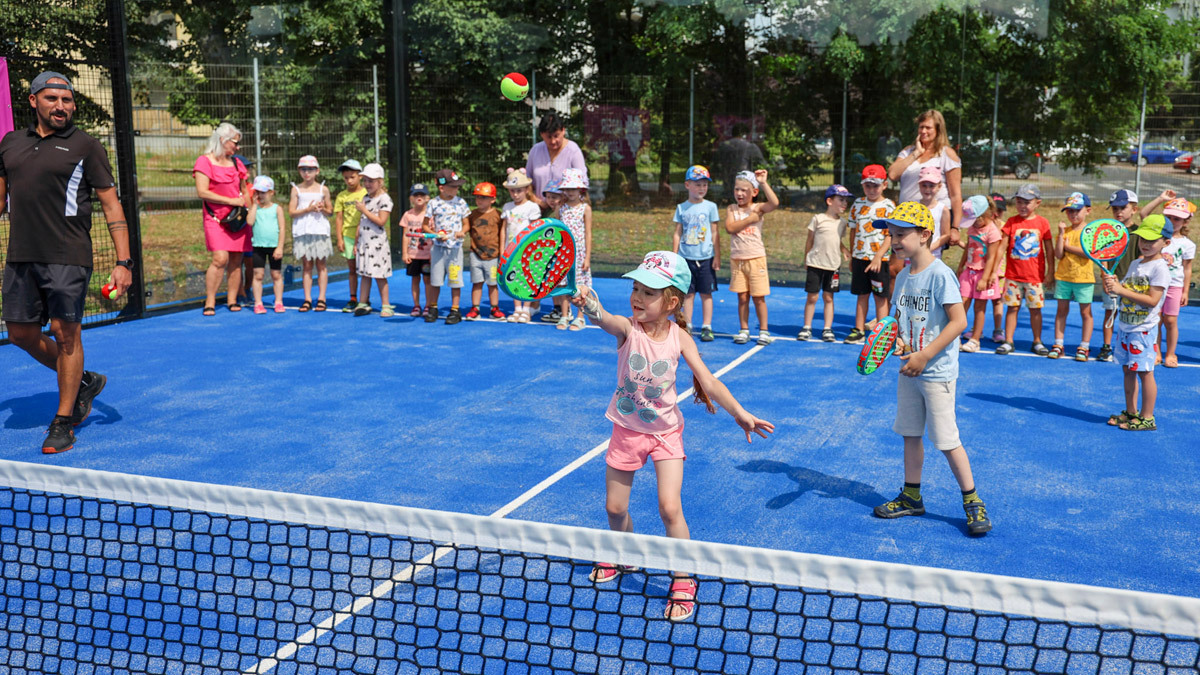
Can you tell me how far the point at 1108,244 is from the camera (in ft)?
25.9

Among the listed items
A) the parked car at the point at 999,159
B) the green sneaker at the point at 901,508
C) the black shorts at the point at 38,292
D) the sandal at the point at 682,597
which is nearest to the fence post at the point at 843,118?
the parked car at the point at 999,159

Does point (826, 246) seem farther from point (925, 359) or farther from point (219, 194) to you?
point (219, 194)

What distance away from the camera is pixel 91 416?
7.54 meters

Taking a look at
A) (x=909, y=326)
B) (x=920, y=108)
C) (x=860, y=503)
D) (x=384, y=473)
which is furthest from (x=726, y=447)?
(x=920, y=108)

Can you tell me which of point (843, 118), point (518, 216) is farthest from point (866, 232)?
point (843, 118)

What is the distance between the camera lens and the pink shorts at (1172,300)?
8.82m

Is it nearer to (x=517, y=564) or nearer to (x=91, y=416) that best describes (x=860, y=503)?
(x=517, y=564)

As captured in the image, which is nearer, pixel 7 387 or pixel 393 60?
pixel 7 387

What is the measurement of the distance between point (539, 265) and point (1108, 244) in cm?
527

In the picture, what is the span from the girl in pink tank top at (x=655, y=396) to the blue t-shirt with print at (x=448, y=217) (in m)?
7.17

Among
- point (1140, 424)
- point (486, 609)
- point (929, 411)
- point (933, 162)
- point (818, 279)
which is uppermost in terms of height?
point (933, 162)

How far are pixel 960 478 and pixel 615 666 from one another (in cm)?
241

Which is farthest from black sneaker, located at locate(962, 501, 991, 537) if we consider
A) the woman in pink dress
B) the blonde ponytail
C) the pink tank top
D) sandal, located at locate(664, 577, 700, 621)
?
the woman in pink dress

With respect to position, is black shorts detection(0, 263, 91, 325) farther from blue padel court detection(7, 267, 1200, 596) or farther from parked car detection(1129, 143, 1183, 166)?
parked car detection(1129, 143, 1183, 166)
